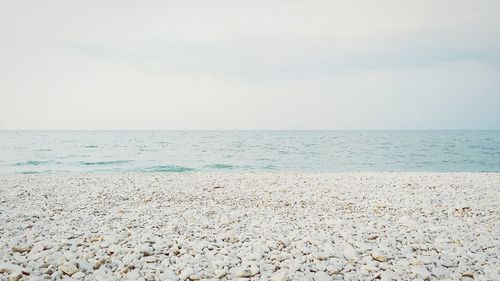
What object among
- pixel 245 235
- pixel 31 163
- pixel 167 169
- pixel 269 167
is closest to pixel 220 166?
pixel 269 167

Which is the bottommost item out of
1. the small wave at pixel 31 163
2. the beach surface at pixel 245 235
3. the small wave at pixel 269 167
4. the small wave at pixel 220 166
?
the small wave at pixel 269 167

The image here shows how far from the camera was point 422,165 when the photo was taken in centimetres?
2662

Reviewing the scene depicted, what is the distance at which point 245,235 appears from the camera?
606 cm

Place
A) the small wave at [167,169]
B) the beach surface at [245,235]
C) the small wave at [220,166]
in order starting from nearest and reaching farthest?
1. the beach surface at [245,235]
2. the small wave at [167,169]
3. the small wave at [220,166]

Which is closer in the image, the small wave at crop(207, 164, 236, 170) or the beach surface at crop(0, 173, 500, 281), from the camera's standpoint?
the beach surface at crop(0, 173, 500, 281)

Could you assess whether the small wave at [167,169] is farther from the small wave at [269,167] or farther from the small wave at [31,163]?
the small wave at [31,163]

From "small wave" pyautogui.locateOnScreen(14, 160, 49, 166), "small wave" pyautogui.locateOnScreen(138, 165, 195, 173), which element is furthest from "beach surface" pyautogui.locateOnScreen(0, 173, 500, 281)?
"small wave" pyautogui.locateOnScreen(14, 160, 49, 166)

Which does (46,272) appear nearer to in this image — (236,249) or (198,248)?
(198,248)

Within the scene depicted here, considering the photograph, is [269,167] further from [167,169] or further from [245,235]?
[245,235]

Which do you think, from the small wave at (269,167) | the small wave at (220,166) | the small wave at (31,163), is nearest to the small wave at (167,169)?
the small wave at (220,166)

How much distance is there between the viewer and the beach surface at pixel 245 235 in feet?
14.9

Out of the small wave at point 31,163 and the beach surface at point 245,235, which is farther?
the small wave at point 31,163

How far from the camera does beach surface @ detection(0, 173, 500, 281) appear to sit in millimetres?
4539

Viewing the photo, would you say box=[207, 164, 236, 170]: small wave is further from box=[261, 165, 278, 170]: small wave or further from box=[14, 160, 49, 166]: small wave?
box=[14, 160, 49, 166]: small wave
